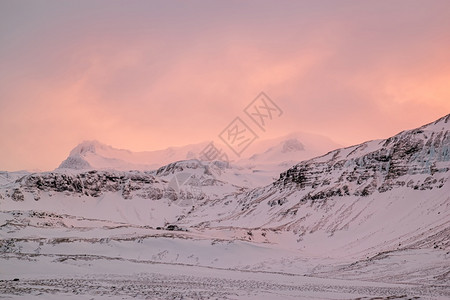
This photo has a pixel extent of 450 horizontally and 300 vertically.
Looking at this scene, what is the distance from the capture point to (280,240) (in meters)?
102

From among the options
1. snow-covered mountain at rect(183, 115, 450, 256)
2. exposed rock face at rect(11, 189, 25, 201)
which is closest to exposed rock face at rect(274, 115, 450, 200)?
snow-covered mountain at rect(183, 115, 450, 256)

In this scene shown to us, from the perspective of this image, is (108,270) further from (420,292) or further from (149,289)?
(420,292)

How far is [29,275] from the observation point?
108 feet

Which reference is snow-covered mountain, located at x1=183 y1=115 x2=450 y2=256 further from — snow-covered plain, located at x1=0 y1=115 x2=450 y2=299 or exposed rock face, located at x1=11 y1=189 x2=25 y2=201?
exposed rock face, located at x1=11 y1=189 x2=25 y2=201

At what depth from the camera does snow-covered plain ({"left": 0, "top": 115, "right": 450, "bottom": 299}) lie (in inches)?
1228

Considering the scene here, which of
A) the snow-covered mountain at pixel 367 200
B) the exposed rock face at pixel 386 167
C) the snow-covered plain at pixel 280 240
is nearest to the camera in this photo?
the snow-covered plain at pixel 280 240

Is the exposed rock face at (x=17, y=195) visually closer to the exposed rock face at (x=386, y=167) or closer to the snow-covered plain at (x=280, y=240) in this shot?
the snow-covered plain at (x=280, y=240)

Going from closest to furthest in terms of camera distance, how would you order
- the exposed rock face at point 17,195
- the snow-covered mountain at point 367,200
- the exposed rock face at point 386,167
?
the snow-covered mountain at point 367,200 → the exposed rock face at point 386,167 → the exposed rock face at point 17,195

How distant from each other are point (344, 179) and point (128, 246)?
240 feet

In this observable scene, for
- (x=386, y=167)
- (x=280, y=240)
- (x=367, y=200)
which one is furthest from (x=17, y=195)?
(x=386, y=167)

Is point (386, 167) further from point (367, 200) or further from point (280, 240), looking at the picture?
point (280, 240)

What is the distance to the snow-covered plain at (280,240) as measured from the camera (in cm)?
3120

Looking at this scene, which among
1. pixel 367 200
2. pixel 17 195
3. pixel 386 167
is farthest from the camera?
pixel 17 195

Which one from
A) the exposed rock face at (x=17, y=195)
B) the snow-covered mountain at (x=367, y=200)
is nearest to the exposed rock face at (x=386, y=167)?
the snow-covered mountain at (x=367, y=200)
